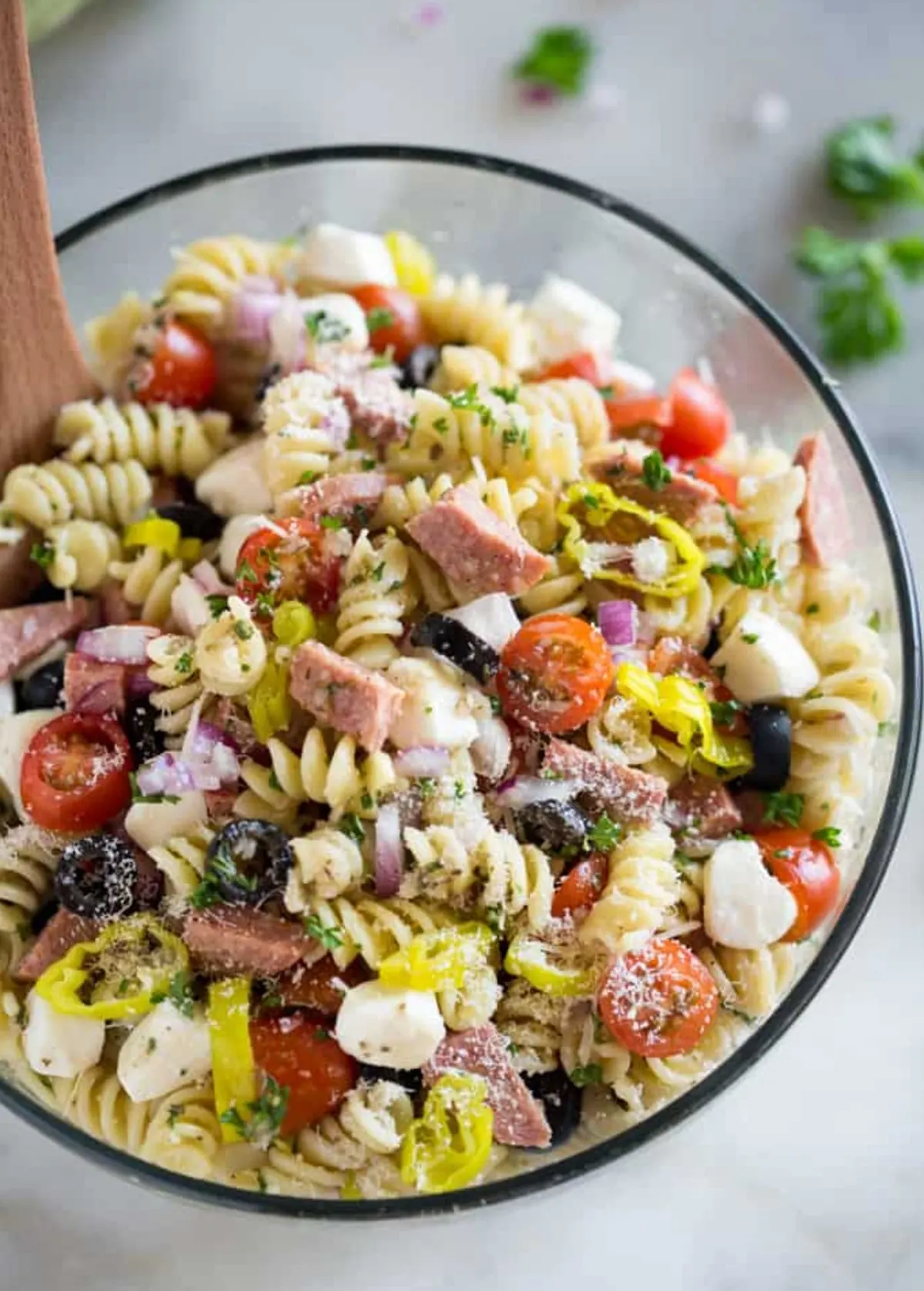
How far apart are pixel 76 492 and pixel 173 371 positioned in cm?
37

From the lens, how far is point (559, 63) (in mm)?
4191

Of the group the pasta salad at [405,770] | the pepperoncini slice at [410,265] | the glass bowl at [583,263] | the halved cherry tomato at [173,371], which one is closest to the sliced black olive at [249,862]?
the pasta salad at [405,770]

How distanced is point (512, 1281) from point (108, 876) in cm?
120

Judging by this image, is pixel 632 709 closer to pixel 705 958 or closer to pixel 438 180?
pixel 705 958

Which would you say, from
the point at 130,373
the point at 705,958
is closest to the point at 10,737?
the point at 130,373

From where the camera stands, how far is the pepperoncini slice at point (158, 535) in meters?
2.90

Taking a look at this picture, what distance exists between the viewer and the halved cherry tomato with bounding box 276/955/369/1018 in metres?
2.53

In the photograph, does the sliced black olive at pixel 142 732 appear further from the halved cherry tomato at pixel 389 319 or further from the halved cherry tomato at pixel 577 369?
the halved cherry tomato at pixel 577 369

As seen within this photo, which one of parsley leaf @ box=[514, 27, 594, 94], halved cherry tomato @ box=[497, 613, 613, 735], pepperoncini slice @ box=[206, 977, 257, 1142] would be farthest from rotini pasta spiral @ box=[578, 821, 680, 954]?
parsley leaf @ box=[514, 27, 594, 94]

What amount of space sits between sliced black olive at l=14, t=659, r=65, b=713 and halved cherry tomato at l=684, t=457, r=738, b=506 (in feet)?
4.28

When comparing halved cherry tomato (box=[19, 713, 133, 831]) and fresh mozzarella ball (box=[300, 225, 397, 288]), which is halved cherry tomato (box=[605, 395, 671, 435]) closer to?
fresh mozzarella ball (box=[300, 225, 397, 288])

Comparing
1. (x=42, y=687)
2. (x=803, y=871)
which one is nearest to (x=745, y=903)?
(x=803, y=871)

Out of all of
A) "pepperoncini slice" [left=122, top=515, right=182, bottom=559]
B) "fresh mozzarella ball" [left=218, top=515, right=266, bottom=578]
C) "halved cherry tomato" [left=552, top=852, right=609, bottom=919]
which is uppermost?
"fresh mozzarella ball" [left=218, top=515, right=266, bottom=578]

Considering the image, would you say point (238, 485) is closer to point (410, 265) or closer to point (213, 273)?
point (213, 273)
